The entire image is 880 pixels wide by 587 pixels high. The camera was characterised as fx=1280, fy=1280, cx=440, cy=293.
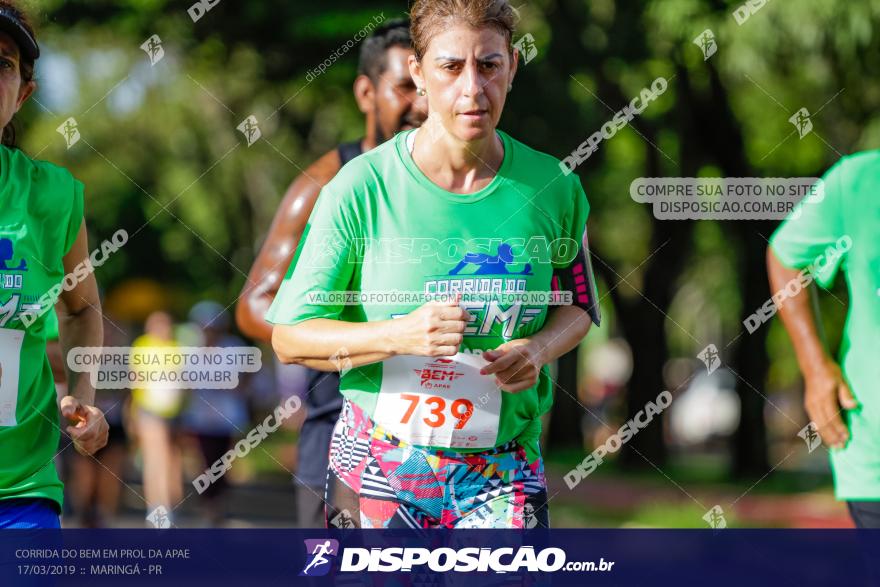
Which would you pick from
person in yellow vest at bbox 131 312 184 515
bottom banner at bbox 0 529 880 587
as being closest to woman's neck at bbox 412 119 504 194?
bottom banner at bbox 0 529 880 587

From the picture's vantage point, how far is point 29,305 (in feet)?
11.3

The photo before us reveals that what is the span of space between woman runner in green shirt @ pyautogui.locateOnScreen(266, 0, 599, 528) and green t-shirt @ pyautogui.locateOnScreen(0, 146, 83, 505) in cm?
63

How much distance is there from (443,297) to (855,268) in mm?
1197

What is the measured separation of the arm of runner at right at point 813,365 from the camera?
3771mm

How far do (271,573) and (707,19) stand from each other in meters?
4.54

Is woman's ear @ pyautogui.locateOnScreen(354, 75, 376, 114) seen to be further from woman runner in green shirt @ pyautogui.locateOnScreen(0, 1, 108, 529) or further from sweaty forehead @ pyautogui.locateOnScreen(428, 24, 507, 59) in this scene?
woman runner in green shirt @ pyautogui.locateOnScreen(0, 1, 108, 529)

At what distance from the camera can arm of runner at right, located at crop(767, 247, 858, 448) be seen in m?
3.77

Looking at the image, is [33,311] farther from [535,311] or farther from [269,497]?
[269,497]

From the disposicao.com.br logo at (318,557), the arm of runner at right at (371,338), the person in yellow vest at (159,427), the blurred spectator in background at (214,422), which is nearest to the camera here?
the arm of runner at right at (371,338)

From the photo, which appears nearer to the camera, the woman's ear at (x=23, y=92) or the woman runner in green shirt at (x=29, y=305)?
the woman runner in green shirt at (x=29, y=305)

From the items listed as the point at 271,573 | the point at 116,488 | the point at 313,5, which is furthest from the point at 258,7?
the point at 271,573

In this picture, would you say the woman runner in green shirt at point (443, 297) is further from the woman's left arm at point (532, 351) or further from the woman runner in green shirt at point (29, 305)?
the woman runner in green shirt at point (29, 305)

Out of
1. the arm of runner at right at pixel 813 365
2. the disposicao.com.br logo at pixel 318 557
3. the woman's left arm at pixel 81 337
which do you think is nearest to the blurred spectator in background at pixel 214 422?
the disposicao.com.br logo at pixel 318 557

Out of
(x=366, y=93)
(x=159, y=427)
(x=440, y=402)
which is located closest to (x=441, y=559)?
(x=440, y=402)
